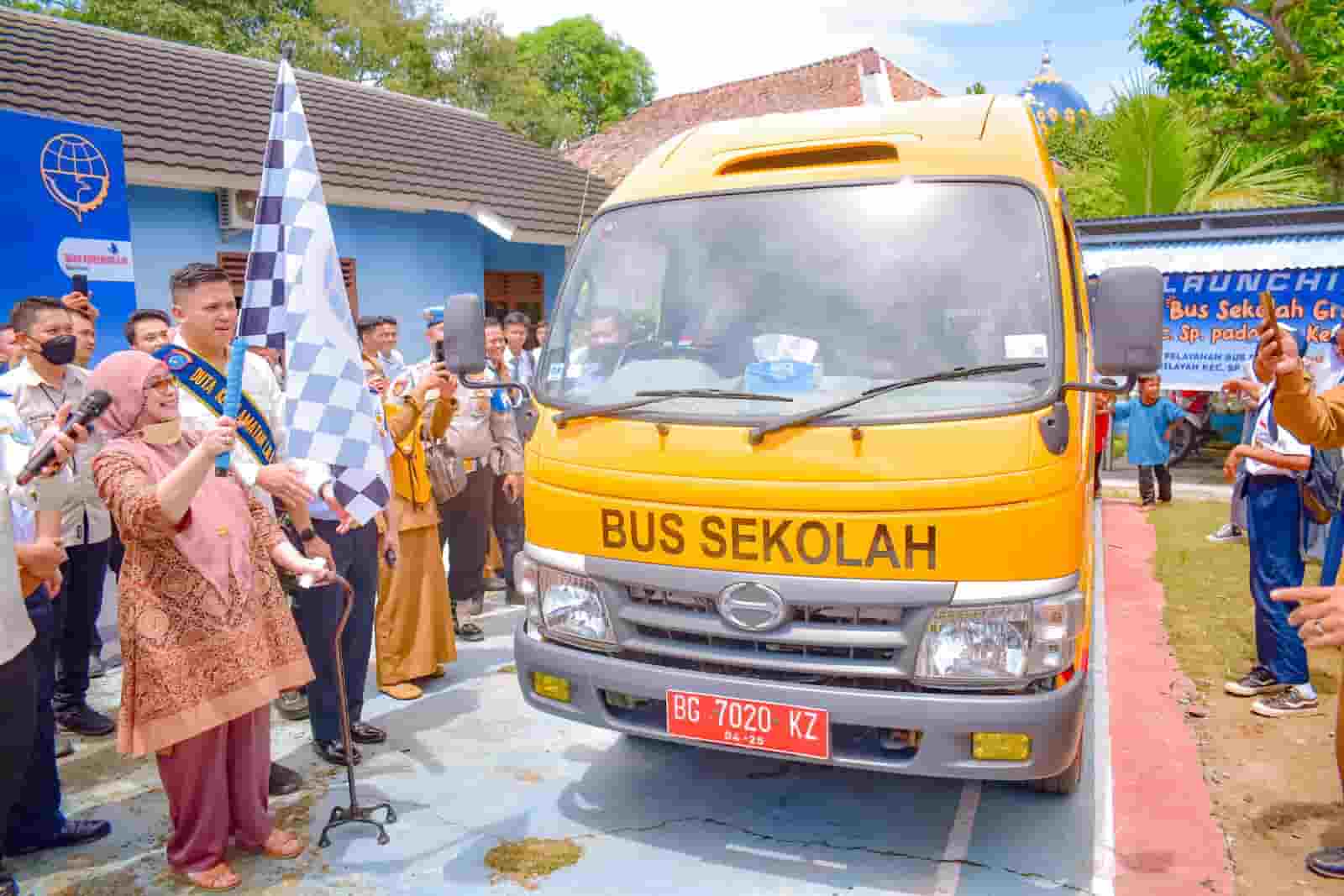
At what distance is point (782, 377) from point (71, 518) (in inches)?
148

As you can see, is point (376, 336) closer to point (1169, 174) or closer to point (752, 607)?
point (752, 607)

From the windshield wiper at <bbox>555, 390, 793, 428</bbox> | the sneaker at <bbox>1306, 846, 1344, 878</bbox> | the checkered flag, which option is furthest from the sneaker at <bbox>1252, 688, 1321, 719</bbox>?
the checkered flag

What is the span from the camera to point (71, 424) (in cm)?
292

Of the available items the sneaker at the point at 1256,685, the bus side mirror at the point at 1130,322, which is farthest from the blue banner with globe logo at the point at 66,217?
the sneaker at the point at 1256,685

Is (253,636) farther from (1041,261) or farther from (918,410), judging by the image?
(1041,261)

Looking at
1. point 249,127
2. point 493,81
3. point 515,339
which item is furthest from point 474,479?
point 493,81

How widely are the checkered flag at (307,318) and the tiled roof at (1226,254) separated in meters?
10.3

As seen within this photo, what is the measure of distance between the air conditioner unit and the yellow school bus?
7.11m

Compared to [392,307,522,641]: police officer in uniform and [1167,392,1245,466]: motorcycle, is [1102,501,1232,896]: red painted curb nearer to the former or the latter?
[392,307,522,641]: police officer in uniform

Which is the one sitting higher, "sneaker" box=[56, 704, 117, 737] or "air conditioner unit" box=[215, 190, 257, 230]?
"air conditioner unit" box=[215, 190, 257, 230]

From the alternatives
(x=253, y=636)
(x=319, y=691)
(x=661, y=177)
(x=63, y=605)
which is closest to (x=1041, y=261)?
(x=661, y=177)

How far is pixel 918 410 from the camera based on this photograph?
3.15 metres

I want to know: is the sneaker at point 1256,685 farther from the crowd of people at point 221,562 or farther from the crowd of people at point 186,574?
the crowd of people at point 186,574

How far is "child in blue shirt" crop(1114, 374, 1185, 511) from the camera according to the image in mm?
10555
